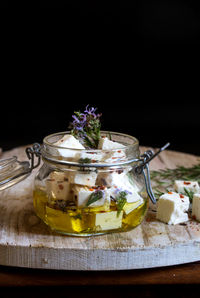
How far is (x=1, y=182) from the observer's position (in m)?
1.93

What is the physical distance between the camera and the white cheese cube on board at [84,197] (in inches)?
64.6

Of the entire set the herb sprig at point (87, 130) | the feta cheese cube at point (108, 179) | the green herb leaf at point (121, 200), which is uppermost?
the herb sprig at point (87, 130)

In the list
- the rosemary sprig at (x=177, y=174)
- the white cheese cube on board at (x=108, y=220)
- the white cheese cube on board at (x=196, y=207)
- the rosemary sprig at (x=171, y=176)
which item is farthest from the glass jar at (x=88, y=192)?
the rosemary sprig at (x=177, y=174)

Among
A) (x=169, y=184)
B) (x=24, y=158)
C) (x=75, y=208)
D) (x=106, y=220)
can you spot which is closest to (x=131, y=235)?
(x=106, y=220)

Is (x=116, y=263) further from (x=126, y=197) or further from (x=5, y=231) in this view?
(x=5, y=231)

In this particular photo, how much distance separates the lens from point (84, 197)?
164 cm

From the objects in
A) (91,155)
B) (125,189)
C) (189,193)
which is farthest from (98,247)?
(189,193)

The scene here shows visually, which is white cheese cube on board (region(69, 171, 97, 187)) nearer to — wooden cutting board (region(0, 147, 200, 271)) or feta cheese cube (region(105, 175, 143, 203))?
feta cheese cube (region(105, 175, 143, 203))

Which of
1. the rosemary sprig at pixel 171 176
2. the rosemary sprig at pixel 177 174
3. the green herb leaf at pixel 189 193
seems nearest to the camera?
the green herb leaf at pixel 189 193

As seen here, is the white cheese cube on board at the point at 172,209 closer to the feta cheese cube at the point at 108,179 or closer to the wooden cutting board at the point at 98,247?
the wooden cutting board at the point at 98,247

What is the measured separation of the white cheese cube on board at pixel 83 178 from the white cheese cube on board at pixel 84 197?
0.02 metres

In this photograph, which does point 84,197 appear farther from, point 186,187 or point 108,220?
point 186,187

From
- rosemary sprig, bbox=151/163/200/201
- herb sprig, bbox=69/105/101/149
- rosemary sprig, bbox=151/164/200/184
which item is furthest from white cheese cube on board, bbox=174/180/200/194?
herb sprig, bbox=69/105/101/149

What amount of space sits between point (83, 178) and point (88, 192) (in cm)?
7
